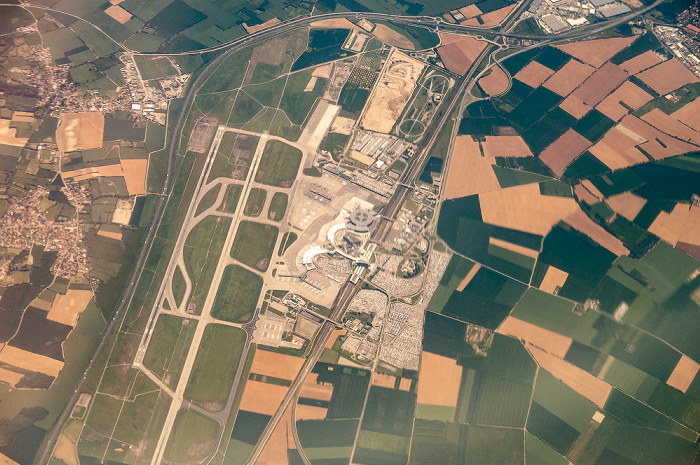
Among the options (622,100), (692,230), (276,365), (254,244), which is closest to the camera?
(276,365)

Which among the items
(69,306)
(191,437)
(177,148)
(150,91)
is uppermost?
(150,91)

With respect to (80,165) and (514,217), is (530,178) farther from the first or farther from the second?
(80,165)

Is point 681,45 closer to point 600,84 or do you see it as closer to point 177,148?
point 600,84

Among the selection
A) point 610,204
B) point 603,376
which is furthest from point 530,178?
point 603,376

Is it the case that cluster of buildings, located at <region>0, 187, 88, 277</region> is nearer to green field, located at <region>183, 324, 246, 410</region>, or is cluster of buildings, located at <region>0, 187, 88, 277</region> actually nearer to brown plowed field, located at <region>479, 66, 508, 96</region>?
green field, located at <region>183, 324, 246, 410</region>

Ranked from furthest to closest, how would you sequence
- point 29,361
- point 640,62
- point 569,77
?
point 640,62 < point 569,77 < point 29,361

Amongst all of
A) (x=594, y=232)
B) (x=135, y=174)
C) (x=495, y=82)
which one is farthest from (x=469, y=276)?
(x=135, y=174)
